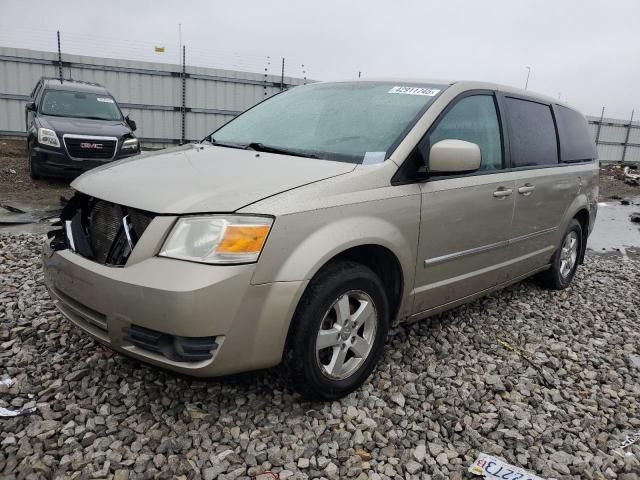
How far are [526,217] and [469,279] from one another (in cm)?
82

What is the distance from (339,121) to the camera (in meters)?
3.16

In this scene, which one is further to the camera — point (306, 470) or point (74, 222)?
point (74, 222)

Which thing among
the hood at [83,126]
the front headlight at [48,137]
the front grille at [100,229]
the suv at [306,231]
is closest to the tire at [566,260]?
the suv at [306,231]

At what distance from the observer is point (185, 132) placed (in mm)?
16125

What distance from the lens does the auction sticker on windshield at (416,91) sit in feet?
10.5

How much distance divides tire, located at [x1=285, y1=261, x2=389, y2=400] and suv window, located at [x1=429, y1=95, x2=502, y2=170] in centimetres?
99

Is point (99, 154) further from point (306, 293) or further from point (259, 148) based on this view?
point (306, 293)

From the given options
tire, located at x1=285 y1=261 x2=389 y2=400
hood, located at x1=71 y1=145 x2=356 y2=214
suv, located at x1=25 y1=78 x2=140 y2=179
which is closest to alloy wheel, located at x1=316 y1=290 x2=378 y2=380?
tire, located at x1=285 y1=261 x2=389 y2=400

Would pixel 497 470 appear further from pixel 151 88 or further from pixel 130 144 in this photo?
pixel 151 88

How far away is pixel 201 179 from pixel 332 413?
4.34 ft

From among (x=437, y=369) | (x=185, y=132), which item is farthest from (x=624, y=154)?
(x=437, y=369)

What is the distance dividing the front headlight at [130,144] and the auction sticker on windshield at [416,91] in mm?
7047

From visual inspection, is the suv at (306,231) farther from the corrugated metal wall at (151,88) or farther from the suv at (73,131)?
the corrugated metal wall at (151,88)

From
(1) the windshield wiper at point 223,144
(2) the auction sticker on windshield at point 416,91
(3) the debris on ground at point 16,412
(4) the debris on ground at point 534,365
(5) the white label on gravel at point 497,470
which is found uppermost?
(2) the auction sticker on windshield at point 416,91
